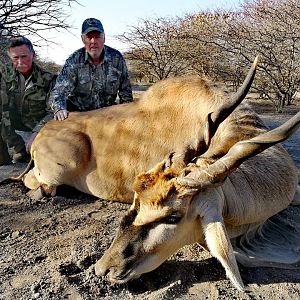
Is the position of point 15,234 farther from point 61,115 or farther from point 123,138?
point 61,115

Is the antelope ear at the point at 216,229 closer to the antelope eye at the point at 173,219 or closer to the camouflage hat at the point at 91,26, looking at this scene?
the antelope eye at the point at 173,219

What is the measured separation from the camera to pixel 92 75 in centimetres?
667

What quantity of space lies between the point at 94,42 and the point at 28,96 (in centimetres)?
153

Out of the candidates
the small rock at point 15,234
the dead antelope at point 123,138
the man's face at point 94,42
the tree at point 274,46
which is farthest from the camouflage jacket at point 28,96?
the tree at point 274,46

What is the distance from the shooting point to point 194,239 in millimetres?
3301

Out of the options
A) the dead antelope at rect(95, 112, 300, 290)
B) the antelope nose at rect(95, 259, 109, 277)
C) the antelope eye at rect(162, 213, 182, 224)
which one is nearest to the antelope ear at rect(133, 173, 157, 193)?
the dead antelope at rect(95, 112, 300, 290)

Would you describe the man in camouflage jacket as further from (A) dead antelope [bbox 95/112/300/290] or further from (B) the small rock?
(A) dead antelope [bbox 95/112/300/290]

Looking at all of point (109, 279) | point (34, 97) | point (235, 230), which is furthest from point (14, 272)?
point (34, 97)

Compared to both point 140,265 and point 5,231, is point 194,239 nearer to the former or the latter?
point 140,265

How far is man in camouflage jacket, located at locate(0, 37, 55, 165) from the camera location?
7.04 m

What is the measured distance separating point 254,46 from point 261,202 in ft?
41.1

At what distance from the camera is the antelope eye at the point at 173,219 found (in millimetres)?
3105

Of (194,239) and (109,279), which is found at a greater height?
(194,239)

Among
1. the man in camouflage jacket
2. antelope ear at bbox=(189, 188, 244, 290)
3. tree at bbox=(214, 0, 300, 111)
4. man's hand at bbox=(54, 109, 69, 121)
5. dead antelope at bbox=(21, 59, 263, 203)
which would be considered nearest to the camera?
antelope ear at bbox=(189, 188, 244, 290)
